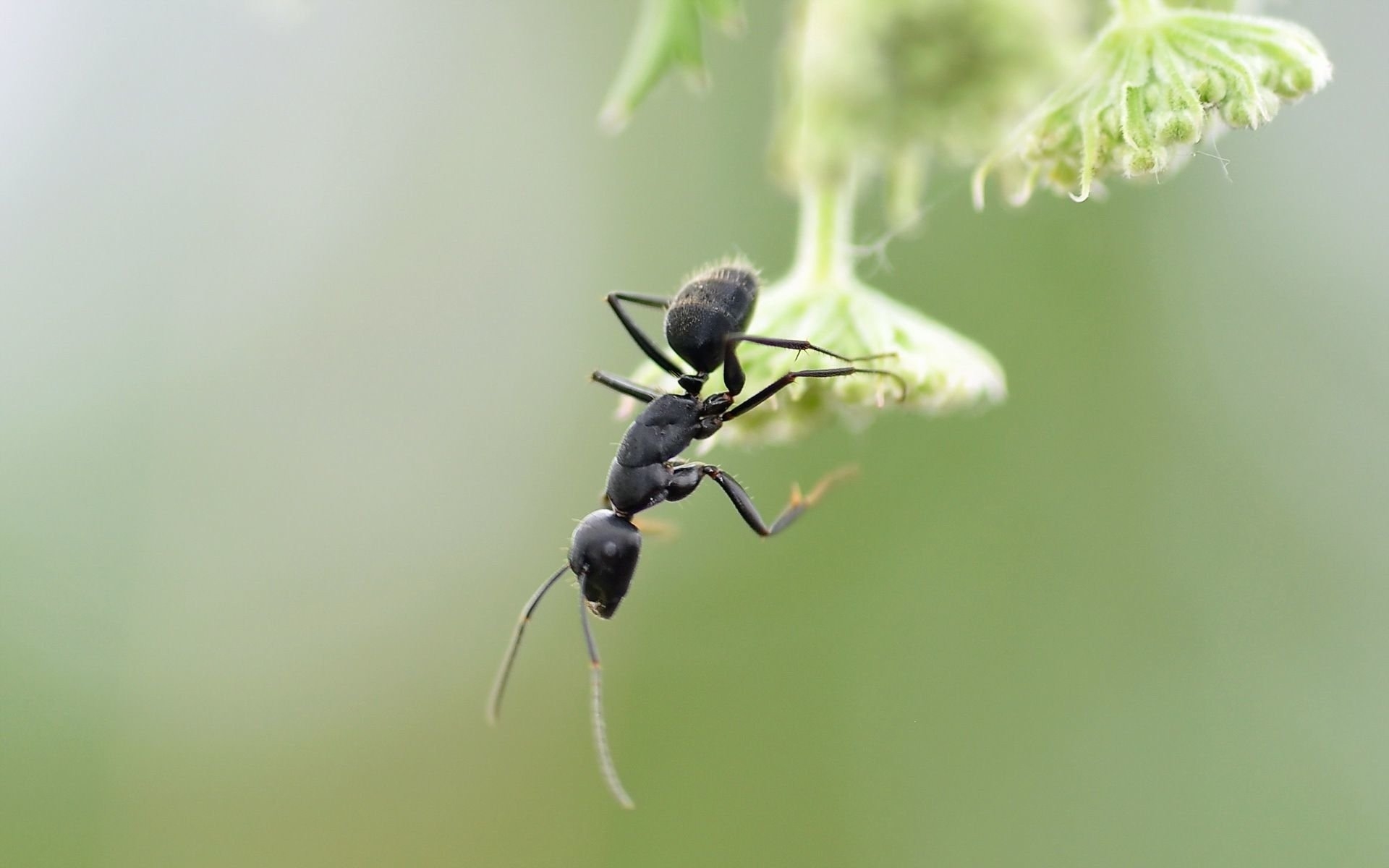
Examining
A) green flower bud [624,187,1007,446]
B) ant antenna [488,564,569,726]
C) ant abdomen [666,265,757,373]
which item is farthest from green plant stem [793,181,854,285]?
ant antenna [488,564,569,726]

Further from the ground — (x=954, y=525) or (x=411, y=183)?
(x=411, y=183)

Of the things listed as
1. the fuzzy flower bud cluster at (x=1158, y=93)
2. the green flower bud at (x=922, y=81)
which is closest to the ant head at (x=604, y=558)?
the green flower bud at (x=922, y=81)

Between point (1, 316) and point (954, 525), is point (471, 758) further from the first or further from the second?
point (1, 316)

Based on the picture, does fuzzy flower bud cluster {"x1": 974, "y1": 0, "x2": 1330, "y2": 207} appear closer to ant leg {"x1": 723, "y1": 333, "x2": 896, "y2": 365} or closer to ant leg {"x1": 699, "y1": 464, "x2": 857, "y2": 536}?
→ ant leg {"x1": 723, "y1": 333, "x2": 896, "y2": 365}

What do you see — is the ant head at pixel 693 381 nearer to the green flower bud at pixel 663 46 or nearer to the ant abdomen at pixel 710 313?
the ant abdomen at pixel 710 313

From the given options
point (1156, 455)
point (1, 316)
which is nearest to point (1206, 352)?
point (1156, 455)

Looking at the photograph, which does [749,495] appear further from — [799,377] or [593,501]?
[593,501]
